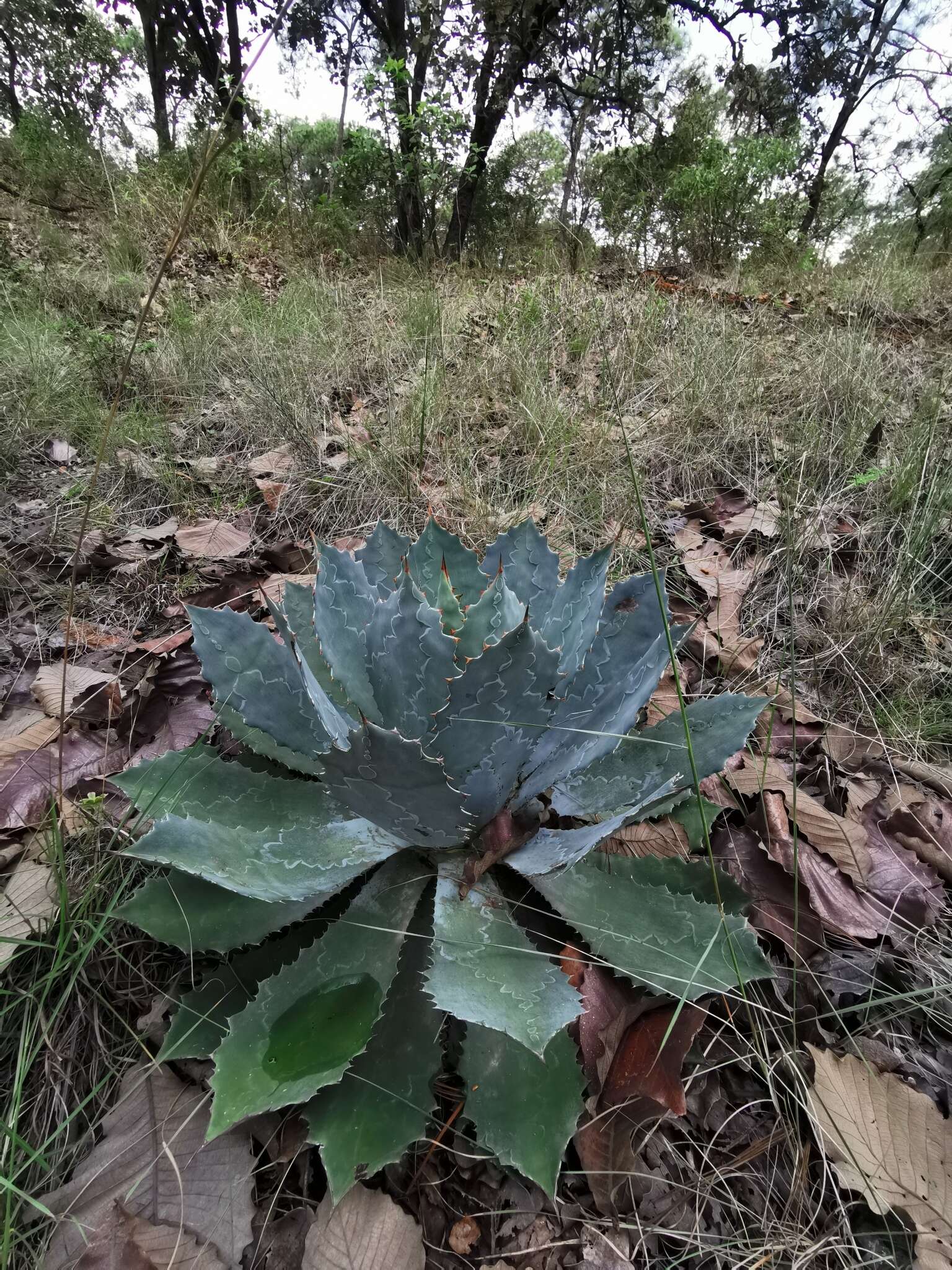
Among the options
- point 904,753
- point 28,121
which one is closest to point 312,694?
point 904,753

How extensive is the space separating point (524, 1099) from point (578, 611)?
817 mm

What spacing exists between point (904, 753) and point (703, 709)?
0.66m

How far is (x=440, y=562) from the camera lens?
1.37 meters

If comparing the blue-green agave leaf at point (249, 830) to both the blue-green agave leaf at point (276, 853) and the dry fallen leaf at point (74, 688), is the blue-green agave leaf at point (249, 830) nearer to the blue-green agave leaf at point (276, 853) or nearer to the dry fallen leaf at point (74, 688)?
the blue-green agave leaf at point (276, 853)

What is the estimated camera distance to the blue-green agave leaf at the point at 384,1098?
0.85 metres

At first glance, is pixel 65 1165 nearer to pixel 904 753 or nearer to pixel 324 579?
pixel 324 579

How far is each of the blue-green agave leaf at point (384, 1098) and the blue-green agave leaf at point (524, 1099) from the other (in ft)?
0.22

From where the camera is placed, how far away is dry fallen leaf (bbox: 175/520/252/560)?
6.66ft

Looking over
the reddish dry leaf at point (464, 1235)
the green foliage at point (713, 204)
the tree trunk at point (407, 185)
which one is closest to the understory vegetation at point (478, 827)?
the reddish dry leaf at point (464, 1235)

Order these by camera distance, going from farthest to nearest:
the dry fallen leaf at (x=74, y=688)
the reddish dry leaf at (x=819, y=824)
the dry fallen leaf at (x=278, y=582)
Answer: the dry fallen leaf at (x=278, y=582) < the dry fallen leaf at (x=74, y=688) < the reddish dry leaf at (x=819, y=824)

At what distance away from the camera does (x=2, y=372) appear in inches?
108

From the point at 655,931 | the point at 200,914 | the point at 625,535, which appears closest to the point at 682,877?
the point at 655,931

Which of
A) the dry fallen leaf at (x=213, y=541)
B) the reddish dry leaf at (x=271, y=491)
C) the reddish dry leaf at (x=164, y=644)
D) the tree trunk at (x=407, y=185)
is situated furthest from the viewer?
the tree trunk at (x=407, y=185)

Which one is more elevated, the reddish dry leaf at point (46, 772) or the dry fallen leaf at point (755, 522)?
the dry fallen leaf at point (755, 522)
